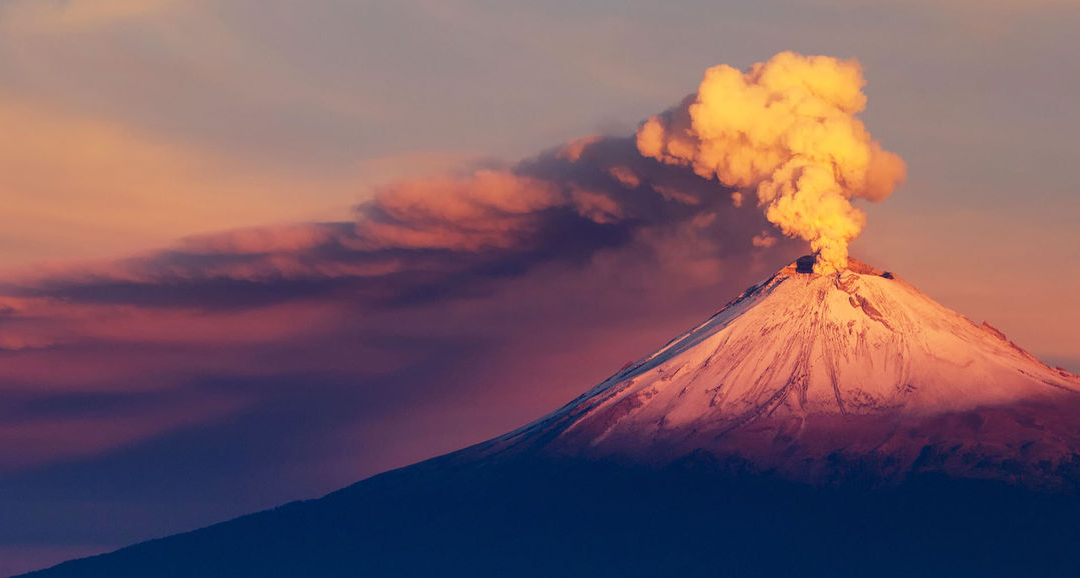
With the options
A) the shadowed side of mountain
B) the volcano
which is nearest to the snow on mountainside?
the volcano

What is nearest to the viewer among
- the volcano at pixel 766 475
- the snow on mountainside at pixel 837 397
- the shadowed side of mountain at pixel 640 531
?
the shadowed side of mountain at pixel 640 531

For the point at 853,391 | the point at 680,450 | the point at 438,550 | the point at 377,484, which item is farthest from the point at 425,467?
the point at 853,391

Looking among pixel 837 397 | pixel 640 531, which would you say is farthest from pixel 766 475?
pixel 640 531

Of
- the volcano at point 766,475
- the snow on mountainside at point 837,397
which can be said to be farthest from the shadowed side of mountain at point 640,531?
the snow on mountainside at point 837,397

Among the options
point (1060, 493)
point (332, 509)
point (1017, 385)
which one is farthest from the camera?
point (332, 509)

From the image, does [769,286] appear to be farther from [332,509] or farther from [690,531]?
[332,509]

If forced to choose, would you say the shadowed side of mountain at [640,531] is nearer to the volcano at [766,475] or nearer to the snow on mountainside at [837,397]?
the volcano at [766,475]

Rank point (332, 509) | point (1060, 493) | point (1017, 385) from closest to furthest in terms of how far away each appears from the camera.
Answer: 1. point (1060, 493)
2. point (1017, 385)
3. point (332, 509)
